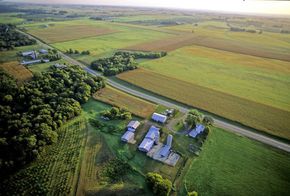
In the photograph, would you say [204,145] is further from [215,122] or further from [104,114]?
[104,114]

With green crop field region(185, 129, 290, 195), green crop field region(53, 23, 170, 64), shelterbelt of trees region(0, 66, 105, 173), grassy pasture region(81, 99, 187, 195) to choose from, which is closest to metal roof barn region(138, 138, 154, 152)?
grassy pasture region(81, 99, 187, 195)

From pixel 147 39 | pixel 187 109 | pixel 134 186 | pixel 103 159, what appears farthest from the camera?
pixel 147 39

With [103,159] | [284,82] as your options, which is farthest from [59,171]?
[284,82]

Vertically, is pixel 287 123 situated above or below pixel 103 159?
above

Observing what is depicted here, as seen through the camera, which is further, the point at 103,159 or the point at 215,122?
the point at 215,122

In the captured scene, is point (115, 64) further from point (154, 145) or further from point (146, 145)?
point (146, 145)

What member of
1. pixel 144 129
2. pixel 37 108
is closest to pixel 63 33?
pixel 37 108

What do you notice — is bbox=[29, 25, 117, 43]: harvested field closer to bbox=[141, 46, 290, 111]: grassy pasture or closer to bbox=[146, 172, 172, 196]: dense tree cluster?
bbox=[141, 46, 290, 111]: grassy pasture
